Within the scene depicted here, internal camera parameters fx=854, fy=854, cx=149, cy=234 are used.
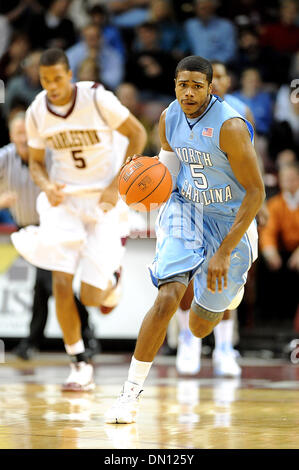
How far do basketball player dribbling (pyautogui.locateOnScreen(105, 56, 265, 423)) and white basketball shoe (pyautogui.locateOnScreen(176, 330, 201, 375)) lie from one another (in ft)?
7.85

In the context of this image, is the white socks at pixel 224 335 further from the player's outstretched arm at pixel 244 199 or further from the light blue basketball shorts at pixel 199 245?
the player's outstretched arm at pixel 244 199

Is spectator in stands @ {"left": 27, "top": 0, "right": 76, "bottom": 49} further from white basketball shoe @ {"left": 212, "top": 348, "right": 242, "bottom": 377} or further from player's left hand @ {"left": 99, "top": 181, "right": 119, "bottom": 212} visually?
player's left hand @ {"left": 99, "top": 181, "right": 119, "bottom": 212}

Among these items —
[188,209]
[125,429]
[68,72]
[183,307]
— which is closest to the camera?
[125,429]

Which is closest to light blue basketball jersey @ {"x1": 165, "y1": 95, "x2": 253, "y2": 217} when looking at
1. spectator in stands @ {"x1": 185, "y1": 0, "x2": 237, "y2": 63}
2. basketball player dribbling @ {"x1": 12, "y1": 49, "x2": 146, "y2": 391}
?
basketball player dribbling @ {"x1": 12, "y1": 49, "x2": 146, "y2": 391}

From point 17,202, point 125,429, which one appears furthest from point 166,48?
point 125,429

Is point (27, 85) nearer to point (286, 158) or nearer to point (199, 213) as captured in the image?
point (286, 158)

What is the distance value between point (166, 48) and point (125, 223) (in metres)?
6.34

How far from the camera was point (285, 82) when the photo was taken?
38.6 feet

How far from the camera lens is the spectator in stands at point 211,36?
12.0m

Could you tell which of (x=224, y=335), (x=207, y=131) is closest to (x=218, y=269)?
(x=207, y=131)

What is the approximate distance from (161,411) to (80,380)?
1349 mm

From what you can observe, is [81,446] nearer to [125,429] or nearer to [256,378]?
[125,429]
